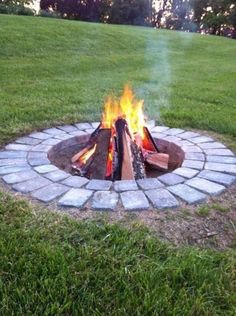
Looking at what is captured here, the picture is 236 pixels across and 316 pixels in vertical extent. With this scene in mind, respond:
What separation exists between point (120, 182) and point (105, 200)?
9.8 inches

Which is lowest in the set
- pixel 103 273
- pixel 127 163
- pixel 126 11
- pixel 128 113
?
pixel 103 273

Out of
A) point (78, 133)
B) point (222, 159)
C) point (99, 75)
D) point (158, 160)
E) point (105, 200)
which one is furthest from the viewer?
point (99, 75)

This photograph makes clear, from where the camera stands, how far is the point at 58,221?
199 cm

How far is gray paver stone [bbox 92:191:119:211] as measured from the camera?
6.97ft

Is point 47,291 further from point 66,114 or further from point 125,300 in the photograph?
point 66,114

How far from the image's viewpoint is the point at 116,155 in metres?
2.66

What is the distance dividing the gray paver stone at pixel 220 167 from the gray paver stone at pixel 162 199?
538 mm

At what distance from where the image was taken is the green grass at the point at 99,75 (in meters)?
3.96

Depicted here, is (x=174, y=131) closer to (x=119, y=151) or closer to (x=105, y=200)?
(x=119, y=151)

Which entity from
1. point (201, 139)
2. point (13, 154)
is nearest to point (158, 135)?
point (201, 139)

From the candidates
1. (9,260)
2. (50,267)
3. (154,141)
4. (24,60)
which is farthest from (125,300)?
(24,60)

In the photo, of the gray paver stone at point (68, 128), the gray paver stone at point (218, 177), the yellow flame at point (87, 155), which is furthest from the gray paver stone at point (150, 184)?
the gray paver stone at point (68, 128)

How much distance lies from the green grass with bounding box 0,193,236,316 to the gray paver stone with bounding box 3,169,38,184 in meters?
0.49

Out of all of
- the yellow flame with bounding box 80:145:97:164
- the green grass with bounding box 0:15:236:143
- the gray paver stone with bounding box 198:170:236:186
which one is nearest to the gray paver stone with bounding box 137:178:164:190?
the gray paver stone with bounding box 198:170:236:186
